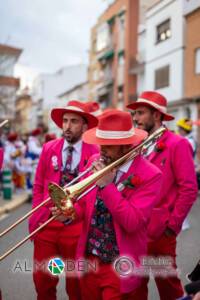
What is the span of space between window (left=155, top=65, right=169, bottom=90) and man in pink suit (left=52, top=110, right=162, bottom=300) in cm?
2471

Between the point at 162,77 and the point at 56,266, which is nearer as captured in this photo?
the point at 56,266

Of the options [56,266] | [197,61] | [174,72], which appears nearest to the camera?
[56,266]

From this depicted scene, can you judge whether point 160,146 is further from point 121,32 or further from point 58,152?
point 121,32

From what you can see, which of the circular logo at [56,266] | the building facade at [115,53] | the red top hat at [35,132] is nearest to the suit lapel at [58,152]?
the circular logo at [56,266]

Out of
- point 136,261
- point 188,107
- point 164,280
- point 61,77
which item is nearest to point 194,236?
point 164,280

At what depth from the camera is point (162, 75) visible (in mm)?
27969

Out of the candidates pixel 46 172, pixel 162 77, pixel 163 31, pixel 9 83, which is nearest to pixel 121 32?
pixel 9 83

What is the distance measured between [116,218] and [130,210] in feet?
0.36

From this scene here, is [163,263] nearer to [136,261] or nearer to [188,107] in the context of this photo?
[136,261]

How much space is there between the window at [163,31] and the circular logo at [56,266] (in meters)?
25.2

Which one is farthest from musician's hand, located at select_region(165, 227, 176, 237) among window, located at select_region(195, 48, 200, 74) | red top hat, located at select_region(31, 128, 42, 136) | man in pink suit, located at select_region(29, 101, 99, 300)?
window, located at select_region(195, 48, 200, 74)

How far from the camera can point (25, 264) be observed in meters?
4.53

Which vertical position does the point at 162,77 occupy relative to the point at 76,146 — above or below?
above

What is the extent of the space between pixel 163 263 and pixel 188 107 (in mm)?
21691
